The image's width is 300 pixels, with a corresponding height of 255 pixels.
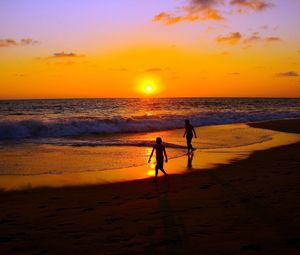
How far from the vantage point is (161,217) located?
21.3ft

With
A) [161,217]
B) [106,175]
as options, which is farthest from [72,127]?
[161,217]

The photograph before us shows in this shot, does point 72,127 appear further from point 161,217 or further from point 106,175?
point 161,217

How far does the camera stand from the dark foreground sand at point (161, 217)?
5082 millimetres

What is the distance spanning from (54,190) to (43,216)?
243 cm

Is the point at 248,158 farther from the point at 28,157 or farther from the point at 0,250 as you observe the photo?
the point at 0,250

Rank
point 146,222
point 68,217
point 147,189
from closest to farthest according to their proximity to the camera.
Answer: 1. point 146,222
2. point 68,217
3. point 147,189

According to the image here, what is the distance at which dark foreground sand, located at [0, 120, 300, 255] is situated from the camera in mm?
5082

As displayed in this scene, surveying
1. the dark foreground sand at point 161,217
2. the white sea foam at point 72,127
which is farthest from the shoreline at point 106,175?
the white sea foam at point 72,127

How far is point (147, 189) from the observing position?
9.22 meters

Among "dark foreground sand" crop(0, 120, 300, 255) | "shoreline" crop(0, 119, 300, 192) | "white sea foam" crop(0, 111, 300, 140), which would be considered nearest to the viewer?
"dark foreground sand" crop(0, 120, 300, 255)

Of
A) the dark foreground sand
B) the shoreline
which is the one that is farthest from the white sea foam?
the dark foreground sand

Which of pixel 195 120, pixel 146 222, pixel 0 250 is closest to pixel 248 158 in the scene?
pixel 146 222

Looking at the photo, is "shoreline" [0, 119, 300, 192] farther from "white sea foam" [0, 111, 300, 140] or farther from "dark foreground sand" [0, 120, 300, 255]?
"white sea foam" [0, 111, 300, 140]

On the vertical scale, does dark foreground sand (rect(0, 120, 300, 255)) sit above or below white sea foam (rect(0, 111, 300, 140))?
below
